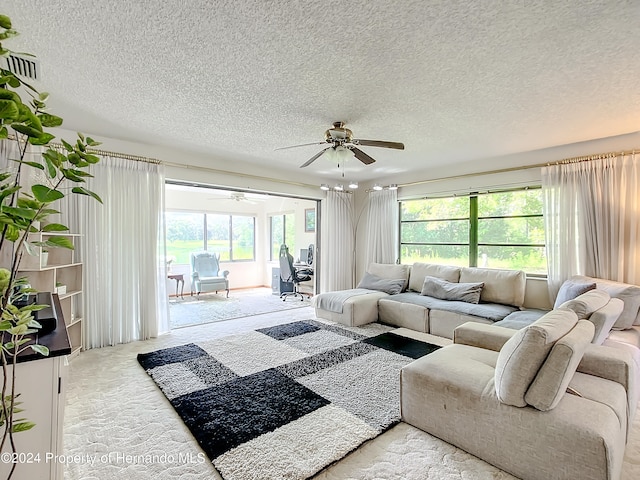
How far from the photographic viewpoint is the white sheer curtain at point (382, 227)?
5.68 m

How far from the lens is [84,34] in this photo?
71.2 inches

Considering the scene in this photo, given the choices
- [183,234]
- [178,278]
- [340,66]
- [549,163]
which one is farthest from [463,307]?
[183,234]

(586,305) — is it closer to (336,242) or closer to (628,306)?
(628,306)

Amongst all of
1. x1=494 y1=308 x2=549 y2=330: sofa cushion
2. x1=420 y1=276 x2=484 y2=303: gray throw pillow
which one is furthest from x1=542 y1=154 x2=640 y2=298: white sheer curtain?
x1=420 y1=276 x2=484 y2=303: gray throw pillow

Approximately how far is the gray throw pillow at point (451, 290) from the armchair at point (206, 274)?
4251mm

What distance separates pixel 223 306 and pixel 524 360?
5.22 metres

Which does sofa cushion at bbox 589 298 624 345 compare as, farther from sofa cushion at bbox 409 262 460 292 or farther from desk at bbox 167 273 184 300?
desk at bbox 167 273 184 300

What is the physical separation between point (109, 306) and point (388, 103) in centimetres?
373

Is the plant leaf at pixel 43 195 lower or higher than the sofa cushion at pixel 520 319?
higher

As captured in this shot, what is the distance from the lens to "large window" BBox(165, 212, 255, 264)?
717 cm

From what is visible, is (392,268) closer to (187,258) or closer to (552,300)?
(552,300)

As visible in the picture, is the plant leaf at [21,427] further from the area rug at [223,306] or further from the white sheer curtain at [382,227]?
the white sheer curtain at [382,227]

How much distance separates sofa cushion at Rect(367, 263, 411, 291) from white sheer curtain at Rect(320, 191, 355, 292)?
0.75 meters

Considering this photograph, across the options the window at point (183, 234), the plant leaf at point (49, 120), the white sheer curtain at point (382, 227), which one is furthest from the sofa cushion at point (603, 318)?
the window at point (183, 234)
